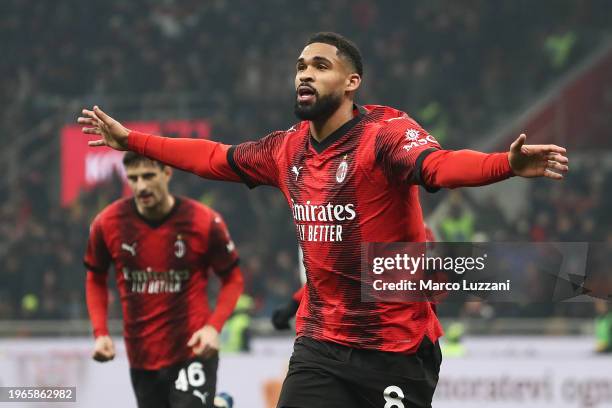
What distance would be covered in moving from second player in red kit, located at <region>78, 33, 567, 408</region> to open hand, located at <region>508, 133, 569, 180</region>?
0.53m

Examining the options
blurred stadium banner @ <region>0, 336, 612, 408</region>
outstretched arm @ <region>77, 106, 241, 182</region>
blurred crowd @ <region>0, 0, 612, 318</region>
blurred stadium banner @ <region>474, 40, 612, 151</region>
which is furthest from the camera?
blurred stadium banner @ <region>474, 40, 612, 151</region>

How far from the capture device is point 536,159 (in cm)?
394

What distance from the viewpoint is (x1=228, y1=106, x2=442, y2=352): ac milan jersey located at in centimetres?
462

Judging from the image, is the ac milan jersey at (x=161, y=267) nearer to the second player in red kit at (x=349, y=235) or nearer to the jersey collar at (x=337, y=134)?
the second player in red kit at (x=349, y=235)

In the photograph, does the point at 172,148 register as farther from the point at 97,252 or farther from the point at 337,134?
the point at 97,252

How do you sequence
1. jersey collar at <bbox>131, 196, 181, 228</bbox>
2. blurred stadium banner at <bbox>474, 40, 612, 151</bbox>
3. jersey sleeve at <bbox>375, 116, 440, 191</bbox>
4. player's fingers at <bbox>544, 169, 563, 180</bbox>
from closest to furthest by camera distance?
1. player's fingers at <bbox>544, 169, 563, 180</bbox>
2. jersey sleeve at <bbox>375, 116, 440, 191</bbox>
3. jersey collar at <bbox>131, 196, 181, 228</bbox>
4. blurred stadium banner at <bbox>474, 40, 612, 151</bbox>

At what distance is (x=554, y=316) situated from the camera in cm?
1352

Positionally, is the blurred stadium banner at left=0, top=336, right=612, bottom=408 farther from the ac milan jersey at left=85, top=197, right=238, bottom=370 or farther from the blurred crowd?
the blurred crowd

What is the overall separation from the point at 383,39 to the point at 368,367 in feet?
46.5

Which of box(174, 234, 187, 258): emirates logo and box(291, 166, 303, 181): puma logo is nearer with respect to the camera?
box(291, 166, 303, 181): puma logo

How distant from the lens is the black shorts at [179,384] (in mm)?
6352

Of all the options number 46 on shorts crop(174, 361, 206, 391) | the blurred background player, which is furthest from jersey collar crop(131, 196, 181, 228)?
number 46 on shorts crop(174, 361, 206, 391)

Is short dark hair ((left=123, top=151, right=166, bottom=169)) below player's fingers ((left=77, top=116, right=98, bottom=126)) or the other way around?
the other way around

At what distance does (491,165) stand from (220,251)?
3.03 meters
